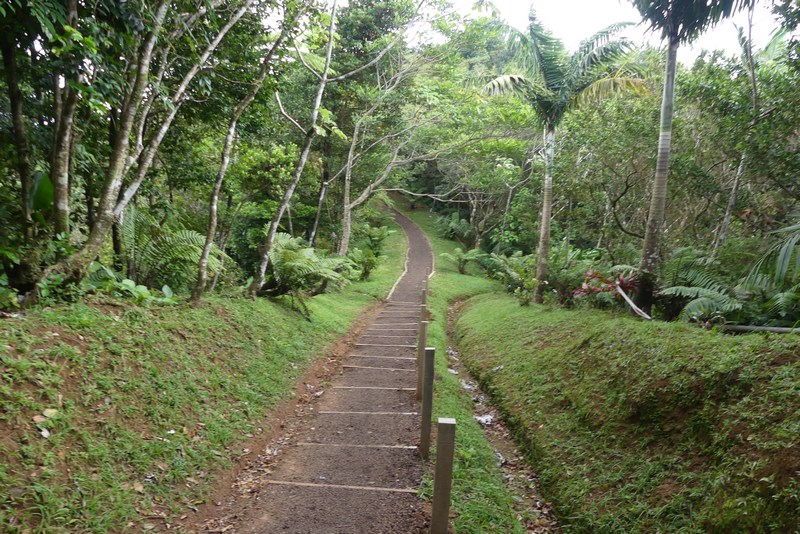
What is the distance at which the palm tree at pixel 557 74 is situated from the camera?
35.0 ft

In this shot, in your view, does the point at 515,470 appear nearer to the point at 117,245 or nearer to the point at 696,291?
the point at 696,291

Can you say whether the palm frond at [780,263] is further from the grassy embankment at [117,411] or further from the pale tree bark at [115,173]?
the pale tree bark at [115,173]

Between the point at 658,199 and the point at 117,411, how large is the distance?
26.8ft

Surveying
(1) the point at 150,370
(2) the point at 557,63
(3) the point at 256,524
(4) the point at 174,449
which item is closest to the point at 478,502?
(3) the point at 256,524

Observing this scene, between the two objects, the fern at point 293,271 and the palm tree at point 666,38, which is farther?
the fern at point 293,271

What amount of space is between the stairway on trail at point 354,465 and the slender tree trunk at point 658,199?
4.31 metres

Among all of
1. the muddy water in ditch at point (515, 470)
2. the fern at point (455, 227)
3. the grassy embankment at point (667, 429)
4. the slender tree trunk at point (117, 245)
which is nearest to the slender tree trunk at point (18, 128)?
the slender tree trunk at point (117, 245)

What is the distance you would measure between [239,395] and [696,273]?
767 cm

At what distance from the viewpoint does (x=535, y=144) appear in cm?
2214

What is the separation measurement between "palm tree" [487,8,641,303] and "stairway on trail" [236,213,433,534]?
6.59m

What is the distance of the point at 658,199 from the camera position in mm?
7309

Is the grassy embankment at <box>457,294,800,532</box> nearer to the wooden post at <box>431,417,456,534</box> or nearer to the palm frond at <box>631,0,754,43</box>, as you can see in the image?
the wooden post at <box>431,417,456,534</box>

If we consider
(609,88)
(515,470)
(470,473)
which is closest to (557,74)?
(609,88)

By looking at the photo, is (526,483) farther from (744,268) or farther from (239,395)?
(744,268)
